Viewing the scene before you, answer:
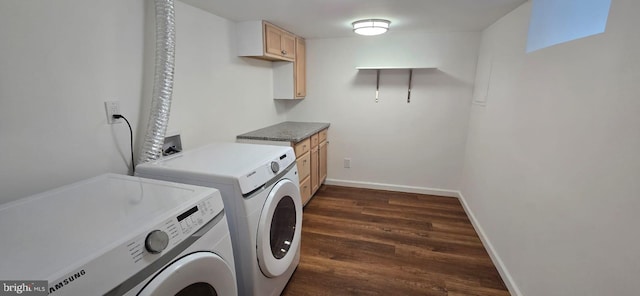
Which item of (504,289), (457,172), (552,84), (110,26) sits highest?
(110,26)

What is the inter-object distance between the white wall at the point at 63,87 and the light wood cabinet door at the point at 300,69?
1724 millimetres

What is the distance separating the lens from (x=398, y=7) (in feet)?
6.40

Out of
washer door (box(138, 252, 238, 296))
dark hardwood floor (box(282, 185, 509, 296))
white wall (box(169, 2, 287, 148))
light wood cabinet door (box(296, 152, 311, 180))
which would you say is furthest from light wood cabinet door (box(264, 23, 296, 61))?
washer door (box(138, 252, 238, 296))

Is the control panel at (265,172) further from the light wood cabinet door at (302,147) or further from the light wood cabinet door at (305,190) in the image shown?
the light wood cabinet door at (305,190)

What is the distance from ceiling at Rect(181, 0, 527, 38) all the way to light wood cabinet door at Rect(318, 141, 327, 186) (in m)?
1.36

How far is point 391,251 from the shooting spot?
Answer: 2.16 metres

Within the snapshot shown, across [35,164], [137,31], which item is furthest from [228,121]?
[35,164]

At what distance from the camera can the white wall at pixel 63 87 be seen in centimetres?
104

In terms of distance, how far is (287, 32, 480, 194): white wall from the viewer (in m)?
A: 2.91

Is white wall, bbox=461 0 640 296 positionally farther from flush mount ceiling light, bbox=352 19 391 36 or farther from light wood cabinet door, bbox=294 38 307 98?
light wood cabinet door, bbox=294 38 307 98

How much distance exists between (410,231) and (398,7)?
193 cm

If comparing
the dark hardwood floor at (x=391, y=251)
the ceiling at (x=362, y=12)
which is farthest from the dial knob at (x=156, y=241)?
the ceiling at (x=362, y=12)

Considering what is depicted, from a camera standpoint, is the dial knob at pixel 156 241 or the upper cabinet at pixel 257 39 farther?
the upper cabinet at pixel 257 39

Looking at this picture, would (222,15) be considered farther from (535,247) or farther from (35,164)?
(535,247)
